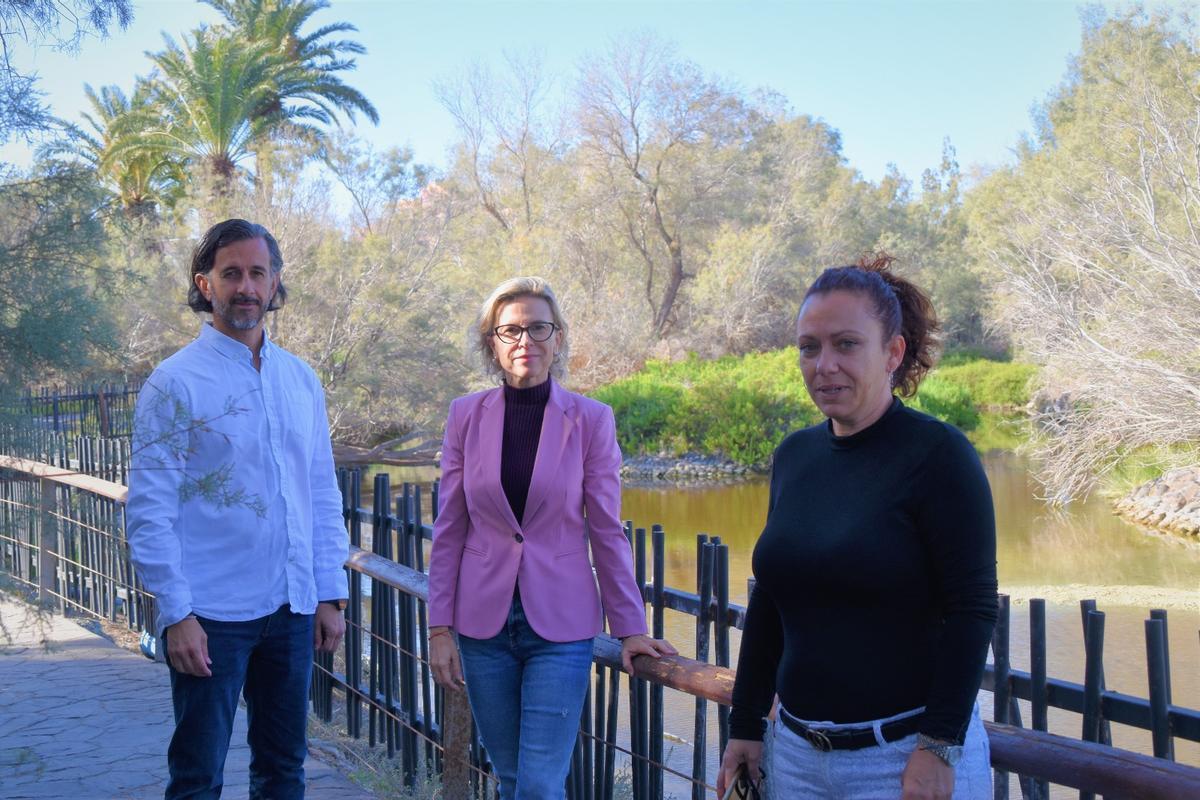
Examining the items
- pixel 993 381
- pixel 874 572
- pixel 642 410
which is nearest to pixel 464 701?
pixel 874 572

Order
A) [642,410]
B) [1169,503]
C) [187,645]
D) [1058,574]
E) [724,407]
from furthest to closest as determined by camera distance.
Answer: [642,410]
[724,407]
[1169,503]
[1058,574]
[187,645]

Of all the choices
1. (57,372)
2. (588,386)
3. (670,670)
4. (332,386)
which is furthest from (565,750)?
(588,386)

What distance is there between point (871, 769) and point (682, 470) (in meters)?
26.0

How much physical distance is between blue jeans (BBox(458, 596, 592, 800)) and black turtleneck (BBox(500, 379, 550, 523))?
0.90 feet

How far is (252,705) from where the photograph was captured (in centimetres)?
306

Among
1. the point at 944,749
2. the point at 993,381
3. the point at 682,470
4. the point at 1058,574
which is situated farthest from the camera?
the point at 993,381

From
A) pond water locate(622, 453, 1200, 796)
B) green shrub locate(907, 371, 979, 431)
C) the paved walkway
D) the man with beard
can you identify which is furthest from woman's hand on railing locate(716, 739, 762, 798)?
green shrub locate(907, 371, 979, 431)

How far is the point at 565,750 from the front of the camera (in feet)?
8.96

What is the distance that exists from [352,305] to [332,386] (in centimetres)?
187

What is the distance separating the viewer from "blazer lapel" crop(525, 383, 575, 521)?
2742 millimetres

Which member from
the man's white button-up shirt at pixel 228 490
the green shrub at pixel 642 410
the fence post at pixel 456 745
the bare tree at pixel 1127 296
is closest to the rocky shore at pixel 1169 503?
the bare tree at pixel 1127 296

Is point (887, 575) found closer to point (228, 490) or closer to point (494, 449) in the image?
point (494, 449)

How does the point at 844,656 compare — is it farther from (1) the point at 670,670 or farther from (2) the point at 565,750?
(2) the point at 565,750

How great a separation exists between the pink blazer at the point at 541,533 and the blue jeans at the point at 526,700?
5 centimetres
